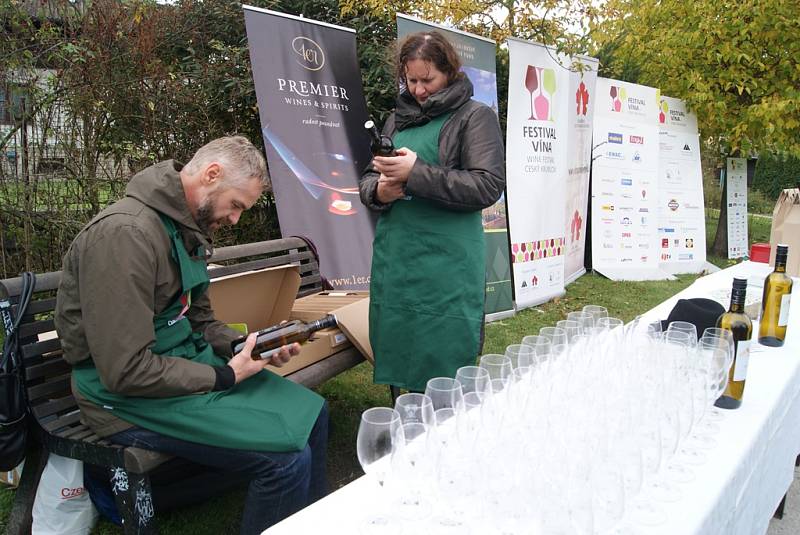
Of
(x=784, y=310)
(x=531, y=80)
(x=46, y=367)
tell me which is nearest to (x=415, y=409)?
(x=46, y=367)

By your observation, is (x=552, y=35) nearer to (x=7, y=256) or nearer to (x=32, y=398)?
(x=7, y=256)

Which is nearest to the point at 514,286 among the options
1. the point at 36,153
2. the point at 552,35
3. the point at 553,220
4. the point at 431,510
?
the point at 553,220

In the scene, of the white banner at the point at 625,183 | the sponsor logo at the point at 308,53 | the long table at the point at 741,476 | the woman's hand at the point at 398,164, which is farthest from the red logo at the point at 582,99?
the woman's hand at the point at 398,164

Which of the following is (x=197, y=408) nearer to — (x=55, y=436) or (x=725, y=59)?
(x=55, y=436)

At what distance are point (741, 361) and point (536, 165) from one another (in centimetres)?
439

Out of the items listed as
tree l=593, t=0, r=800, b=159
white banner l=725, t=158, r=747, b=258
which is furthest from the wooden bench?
white banner l=725, t=158, r=747, b=258

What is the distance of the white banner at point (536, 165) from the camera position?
5703mm

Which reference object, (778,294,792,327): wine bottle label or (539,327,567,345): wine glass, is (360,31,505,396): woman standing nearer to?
(539,327,567,345): wine glass

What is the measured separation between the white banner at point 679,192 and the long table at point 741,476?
5.98 metres

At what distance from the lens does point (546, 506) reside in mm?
1020

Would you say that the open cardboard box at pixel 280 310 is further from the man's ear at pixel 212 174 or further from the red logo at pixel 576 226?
the red logo at pixel 576 226

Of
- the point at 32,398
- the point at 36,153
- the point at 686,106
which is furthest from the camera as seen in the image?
the point at 686,106

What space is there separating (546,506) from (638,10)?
9094 millimetres

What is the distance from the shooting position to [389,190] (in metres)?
2.39
